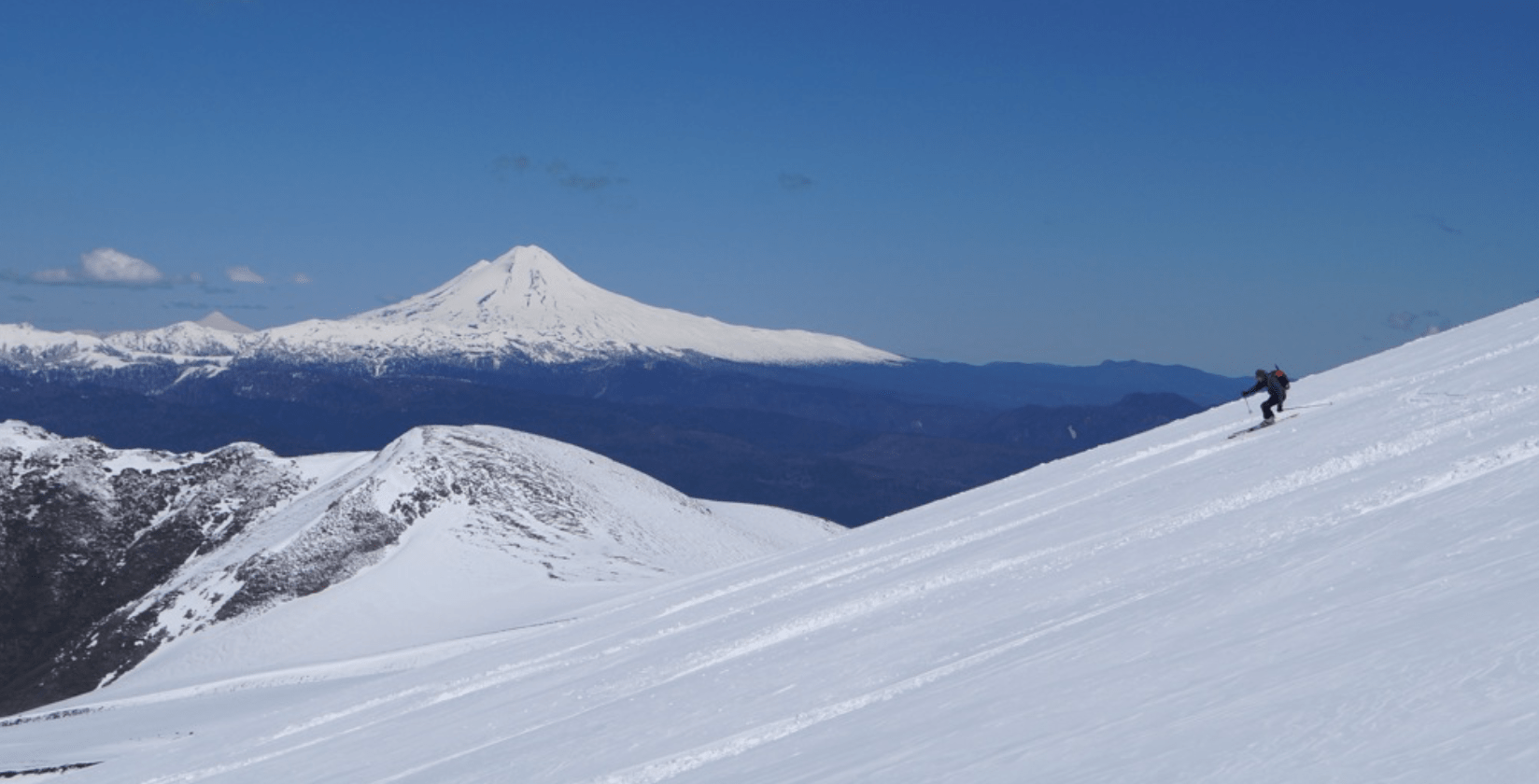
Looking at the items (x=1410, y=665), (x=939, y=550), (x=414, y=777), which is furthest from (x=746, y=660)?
(x=1410, y=665)

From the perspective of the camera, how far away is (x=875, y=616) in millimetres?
21062

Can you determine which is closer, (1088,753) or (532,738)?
(1088,753)

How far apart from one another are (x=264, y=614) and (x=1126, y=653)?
7684cm

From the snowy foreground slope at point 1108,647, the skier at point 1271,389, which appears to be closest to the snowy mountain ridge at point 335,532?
the snowy foreground slope at point 1108,647

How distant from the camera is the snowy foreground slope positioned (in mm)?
8945

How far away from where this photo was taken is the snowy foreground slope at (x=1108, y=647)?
29.3 ft

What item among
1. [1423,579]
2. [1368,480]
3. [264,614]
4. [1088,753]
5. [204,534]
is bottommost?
[1088,753]

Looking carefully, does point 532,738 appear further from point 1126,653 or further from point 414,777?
point 1126,653

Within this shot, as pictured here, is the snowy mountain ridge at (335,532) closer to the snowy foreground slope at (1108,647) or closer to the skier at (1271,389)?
the snowy foreground slope at (1108,647)

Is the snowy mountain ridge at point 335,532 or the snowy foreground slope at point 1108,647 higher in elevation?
the snowy mountain ridge at point 335,532

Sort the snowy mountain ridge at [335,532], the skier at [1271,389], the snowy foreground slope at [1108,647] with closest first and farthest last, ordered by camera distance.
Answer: the snowy foreground slope at [1108,647] < the skier at [1271,389] < the snowy mountain ridge at [335,532]

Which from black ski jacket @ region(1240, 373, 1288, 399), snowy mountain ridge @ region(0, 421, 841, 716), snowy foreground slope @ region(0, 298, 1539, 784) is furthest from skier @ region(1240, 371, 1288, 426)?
snowy mountain ridge @ region(0, 421, 841, 716)

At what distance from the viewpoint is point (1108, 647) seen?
13.3 meters

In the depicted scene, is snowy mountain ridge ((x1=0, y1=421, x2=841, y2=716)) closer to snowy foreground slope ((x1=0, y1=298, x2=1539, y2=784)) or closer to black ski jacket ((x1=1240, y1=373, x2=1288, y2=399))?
snowy foreground slope ((x1=0, y1=298, x2=1539, y2=784))
